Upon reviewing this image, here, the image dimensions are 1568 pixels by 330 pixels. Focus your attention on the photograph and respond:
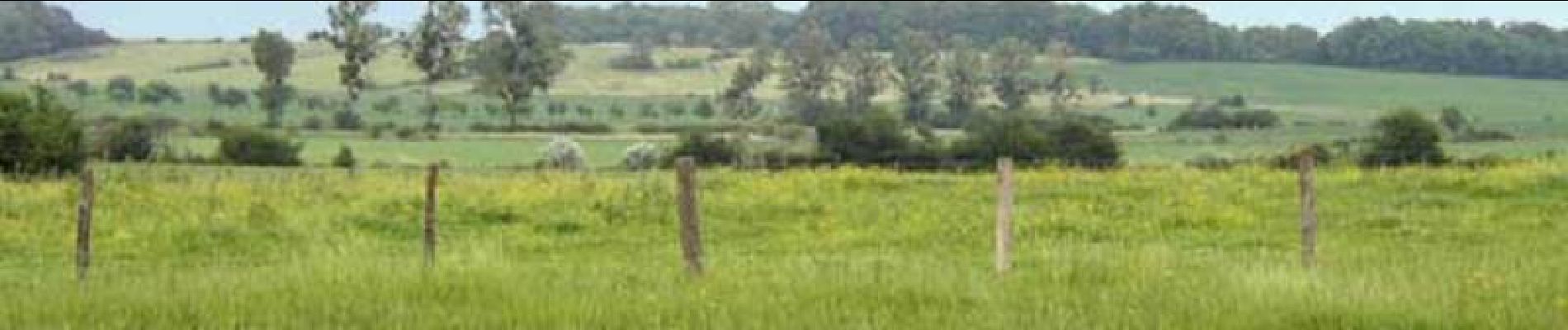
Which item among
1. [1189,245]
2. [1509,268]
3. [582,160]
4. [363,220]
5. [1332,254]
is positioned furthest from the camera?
[582,160]

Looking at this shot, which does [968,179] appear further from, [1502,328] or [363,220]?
[1502,328]

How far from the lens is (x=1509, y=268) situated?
13.5 m

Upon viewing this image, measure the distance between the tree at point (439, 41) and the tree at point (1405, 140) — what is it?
189 ft

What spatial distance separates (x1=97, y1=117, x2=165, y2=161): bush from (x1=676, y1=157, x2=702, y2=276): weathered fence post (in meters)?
47.7

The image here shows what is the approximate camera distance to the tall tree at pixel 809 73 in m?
127

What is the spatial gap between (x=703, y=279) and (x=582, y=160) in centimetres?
5084

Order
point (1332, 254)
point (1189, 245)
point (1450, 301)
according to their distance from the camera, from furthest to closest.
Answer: point (1189, 245), point (1332, 254), point (1450, 301)

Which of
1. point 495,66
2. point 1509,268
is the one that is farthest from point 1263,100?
point 1509,268

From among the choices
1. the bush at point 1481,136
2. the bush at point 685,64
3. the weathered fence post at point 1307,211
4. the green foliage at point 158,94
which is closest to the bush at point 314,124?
the green foliage at point 158,94

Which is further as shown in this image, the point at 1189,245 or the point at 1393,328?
the point at 1189,245

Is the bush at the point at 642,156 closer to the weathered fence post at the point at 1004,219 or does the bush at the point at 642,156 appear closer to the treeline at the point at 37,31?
the weathered fence post at the point at 1004,219

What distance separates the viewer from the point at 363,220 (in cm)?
2547

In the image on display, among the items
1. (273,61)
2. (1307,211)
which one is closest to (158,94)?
(273,61)

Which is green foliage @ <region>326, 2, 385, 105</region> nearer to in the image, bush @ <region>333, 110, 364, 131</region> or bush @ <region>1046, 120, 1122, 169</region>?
bush @ <region>333, 110, 364, 131</region>
